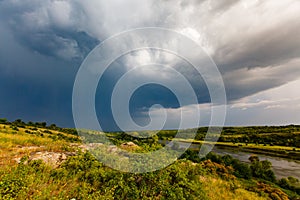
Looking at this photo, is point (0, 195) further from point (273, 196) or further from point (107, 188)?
point (273, 196)

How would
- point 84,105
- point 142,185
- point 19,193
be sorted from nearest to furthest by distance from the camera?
point 19,193 < point 142,185 < point 84,105

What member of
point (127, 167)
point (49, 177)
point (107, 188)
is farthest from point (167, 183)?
point (49, 177)

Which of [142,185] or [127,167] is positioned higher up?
[127,167]

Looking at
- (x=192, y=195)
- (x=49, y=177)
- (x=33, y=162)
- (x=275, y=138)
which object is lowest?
(x=275, y=138)

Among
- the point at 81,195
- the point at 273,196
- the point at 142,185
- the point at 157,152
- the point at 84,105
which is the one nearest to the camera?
the point at 81,195

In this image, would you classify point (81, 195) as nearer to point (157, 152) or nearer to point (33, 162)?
point (33, 162)

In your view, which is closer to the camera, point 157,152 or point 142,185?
point 142,185

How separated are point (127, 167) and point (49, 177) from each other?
2707 millimetres

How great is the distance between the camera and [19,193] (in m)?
4.38

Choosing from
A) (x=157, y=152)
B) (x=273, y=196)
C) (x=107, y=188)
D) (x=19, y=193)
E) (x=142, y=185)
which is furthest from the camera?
(x=273, y=196)

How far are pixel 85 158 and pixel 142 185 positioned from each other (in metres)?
2.78

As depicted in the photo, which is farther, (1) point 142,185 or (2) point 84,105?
(2) point 84,105

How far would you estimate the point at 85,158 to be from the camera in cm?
751

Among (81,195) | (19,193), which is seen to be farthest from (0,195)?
(81,195)
